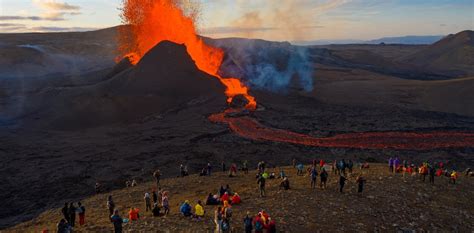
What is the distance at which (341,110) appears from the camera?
65625mm

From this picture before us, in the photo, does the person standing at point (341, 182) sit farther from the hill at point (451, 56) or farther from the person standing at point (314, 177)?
the hill at point (451, 56)

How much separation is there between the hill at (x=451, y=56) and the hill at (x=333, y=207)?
128 m

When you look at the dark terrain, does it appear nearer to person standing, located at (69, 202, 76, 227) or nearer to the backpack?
person standing, located at (69, 202, 76, 227)

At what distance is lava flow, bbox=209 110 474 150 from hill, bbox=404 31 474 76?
98040 millimetres

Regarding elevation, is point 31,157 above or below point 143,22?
below

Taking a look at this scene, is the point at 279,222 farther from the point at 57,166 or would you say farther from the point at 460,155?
the point at 460,155

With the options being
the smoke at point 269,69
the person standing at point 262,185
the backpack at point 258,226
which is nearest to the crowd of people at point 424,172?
the person standing at point 262,185

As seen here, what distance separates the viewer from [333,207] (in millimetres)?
21875

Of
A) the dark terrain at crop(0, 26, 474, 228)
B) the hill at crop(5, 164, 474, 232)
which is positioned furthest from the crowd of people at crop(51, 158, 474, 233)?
the dark terrain at crop(0, 26, 474, 228)

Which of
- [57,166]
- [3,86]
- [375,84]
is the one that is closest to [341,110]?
[375,84]

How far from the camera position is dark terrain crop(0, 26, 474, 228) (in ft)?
126

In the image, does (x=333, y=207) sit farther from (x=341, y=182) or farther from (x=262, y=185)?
(x=262, y=185)

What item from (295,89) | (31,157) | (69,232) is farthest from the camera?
(295,89)

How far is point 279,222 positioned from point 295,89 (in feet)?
212
